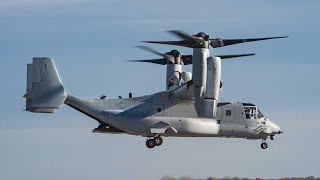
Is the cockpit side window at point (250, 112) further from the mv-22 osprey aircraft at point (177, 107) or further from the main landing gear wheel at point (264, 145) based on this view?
the main landing gear wheel at point (264, 145)

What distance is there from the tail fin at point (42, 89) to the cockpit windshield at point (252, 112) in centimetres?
1486

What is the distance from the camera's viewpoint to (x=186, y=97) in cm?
9481

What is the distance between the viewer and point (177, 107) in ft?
312

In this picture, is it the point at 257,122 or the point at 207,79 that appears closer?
the point at 207,79

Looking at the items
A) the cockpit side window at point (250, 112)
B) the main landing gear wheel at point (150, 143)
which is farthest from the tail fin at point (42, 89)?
the cockpit side window at point (250, 112)

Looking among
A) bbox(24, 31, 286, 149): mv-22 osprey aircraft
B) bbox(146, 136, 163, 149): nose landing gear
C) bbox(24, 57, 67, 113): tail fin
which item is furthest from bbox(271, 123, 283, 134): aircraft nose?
bbox(24, 57, 67, 113): tail fin

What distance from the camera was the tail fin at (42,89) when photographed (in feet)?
304

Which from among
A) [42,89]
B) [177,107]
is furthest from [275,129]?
[42,89]

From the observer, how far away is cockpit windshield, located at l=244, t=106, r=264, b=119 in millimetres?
97131

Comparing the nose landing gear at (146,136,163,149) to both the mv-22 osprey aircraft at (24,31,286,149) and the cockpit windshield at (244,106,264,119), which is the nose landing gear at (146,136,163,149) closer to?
the mv-22 osprey aircraft at (24,31,286,149)

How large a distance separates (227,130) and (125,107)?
28.2ft

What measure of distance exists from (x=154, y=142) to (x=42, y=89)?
1002cm

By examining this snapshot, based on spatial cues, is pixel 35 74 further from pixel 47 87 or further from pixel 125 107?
pixel 125 107

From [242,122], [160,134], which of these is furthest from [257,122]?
[160,134]
